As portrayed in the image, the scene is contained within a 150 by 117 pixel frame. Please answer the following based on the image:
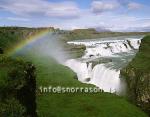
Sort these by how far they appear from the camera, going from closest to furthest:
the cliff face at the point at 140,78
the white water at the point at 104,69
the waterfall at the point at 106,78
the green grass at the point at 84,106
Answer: the green grass at the point at 84,106, the cliff face at the point at 140,78, the waterfall at the point at 106,78, the white water at the point at 104,69

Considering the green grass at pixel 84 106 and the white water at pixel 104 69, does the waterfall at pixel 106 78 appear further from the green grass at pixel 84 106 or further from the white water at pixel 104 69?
the green grass at pixel 84 106

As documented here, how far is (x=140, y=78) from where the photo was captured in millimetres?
44938

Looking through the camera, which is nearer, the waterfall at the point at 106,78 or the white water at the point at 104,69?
the waterfall at the point at 106,78

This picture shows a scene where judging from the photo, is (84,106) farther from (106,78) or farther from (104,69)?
(104,69)

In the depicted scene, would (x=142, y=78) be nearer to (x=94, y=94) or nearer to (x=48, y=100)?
(x=94, y=94)

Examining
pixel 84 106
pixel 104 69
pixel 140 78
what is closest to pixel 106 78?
pixel 104 69

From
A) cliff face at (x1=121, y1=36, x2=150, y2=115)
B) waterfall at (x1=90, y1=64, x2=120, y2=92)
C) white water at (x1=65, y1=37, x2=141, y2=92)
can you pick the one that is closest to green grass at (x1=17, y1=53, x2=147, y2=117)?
cliff face at (x1=121, y1=36, x2=150, y2=115)

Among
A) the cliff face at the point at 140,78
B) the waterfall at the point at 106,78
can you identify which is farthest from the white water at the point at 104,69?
the cliff face at the point at 140,78

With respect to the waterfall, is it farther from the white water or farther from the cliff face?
the cliff face

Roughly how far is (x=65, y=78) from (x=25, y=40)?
299 feet

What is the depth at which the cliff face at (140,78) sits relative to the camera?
4283 cm

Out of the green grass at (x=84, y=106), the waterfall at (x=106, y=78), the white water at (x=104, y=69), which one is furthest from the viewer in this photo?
the white water at (x=104, y=69)

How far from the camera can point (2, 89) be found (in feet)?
64.5

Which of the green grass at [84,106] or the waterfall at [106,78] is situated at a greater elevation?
the waterfall at [106,78]
